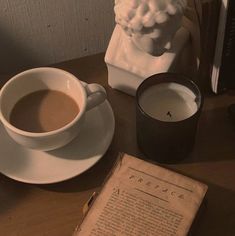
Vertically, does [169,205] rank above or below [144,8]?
below

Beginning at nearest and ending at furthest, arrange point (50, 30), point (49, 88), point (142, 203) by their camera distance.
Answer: point (142, 203)
point (49, 88)
point (50, 30)

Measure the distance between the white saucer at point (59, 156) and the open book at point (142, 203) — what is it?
0.07 meters

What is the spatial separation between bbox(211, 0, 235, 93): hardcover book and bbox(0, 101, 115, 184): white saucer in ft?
0.48

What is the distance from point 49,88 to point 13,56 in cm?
18

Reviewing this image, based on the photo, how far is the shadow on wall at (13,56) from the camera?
754 mm

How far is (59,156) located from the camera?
607 millimetres

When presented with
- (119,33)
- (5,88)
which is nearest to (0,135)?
(5,88)

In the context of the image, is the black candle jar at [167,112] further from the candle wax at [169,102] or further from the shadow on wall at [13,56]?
the shadow on wall at [13,56]

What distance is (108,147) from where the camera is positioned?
61 cm

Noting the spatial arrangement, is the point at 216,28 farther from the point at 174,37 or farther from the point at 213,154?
the point at 213,154

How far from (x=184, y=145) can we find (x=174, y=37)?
0.13 m

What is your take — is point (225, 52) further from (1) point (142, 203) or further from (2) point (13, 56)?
(2) point (13, 56)

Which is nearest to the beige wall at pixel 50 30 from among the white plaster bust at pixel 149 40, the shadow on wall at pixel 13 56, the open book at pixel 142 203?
the shadow on wall at pixel 13 56

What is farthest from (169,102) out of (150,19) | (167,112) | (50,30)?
(50,30)
